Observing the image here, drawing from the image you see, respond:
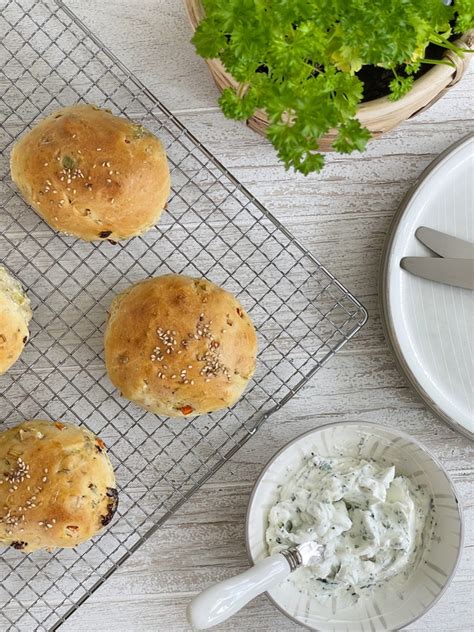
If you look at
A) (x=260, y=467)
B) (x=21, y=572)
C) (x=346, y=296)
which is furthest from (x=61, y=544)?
(x=346, y=296)

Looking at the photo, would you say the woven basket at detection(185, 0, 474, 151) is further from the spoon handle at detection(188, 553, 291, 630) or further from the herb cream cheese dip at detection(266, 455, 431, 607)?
the spoon handle at detection(188, 553, 291, 630)

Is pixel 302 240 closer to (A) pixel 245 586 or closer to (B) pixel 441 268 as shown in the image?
(B) pixel 441 268

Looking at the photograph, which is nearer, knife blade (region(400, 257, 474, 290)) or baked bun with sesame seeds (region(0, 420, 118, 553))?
baked bun with sesame seeds (region(0, 420, 118, 553))

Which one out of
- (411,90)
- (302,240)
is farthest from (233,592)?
(411,90)

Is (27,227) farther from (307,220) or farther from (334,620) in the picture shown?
(334,620)

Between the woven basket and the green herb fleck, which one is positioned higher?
the woven basket

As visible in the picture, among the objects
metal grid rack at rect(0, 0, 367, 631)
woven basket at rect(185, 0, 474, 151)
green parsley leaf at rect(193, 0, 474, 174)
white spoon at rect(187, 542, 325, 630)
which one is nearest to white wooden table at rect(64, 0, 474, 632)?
metal grid rack at rect(0, 0, 367, 631)
